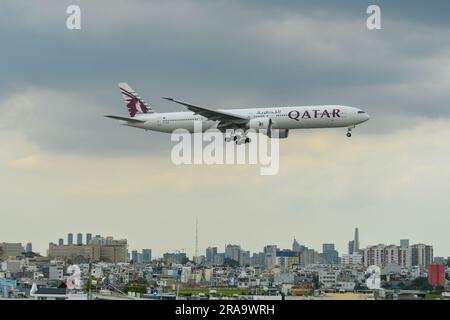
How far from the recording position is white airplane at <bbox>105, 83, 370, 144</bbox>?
351ft

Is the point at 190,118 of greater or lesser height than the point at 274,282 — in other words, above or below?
above

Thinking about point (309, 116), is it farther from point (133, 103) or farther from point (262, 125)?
point (133, 103)

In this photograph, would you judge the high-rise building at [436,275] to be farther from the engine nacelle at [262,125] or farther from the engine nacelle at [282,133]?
the engine nacelle at [262,125]

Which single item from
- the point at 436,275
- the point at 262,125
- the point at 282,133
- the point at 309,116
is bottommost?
the point at 436,275

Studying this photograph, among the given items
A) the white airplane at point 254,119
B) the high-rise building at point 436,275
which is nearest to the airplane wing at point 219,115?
the white airplane at point 254,119

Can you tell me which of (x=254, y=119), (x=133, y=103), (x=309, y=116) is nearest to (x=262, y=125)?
(x=254, y=119)

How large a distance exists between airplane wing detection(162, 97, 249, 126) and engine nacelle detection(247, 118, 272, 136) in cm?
246

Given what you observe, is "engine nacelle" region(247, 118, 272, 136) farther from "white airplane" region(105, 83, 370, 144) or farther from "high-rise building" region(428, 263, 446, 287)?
"high-rise building" region(428, 263, 446, 287)

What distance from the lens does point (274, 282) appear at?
169m

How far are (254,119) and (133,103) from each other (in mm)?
29462

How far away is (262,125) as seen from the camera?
10956 cm
